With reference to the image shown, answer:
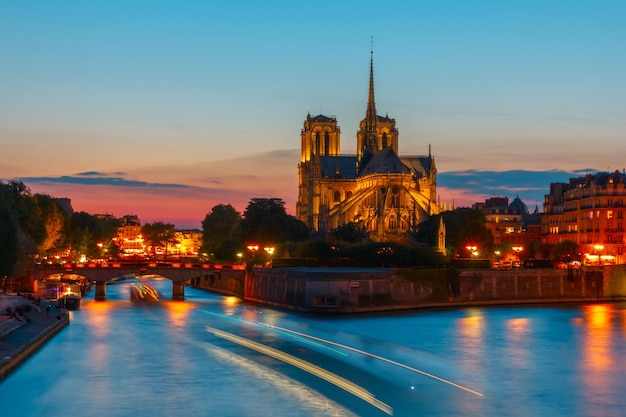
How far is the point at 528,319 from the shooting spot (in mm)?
61312

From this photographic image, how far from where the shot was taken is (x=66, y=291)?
A: 82.8 meters

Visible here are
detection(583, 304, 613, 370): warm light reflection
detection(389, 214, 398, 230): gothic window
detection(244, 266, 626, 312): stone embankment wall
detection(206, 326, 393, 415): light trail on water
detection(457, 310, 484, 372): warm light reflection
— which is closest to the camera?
detection(206, 326, 393, 415): light trail on water

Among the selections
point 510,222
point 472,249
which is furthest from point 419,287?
point 510,222

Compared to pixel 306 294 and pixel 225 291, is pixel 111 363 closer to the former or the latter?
pixel 306 294

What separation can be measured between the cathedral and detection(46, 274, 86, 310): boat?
36103 millimetres

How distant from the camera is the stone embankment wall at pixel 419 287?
63.1 meters

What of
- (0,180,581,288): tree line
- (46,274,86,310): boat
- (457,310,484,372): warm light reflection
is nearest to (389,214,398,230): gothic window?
(0,180,581,288): tree line

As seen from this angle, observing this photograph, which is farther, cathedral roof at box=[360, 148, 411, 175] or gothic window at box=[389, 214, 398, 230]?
cathedral roof at box=[360, 148, 411, 175]

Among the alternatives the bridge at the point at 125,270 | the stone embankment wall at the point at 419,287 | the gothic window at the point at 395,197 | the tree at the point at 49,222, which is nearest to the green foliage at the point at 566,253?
the stone embankment wall at the point at 419,287

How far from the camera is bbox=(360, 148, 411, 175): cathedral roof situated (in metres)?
128

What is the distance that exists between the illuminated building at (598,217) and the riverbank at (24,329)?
50.7 metres

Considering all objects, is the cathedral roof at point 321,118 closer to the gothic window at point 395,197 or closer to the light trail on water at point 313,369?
the gothic window at point 395,197

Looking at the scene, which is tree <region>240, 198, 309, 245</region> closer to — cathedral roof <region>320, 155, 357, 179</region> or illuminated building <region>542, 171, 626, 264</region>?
illuminated building <region>542, 171, 626, 264</region>

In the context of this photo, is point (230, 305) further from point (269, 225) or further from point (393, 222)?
point (393, 222)
